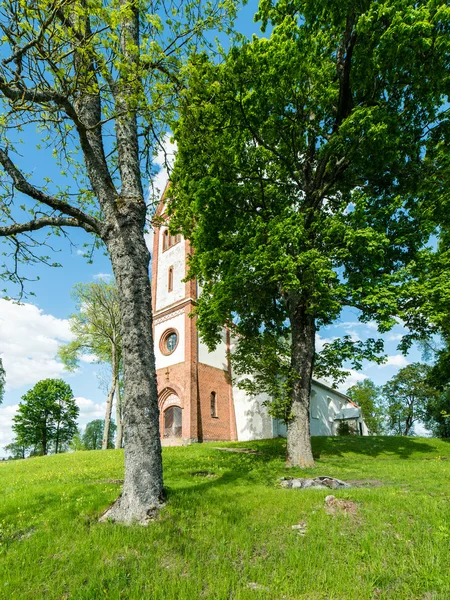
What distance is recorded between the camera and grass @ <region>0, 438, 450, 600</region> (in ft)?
10.0

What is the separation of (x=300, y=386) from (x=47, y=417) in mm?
42429

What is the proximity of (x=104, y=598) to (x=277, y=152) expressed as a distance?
41.8 feet

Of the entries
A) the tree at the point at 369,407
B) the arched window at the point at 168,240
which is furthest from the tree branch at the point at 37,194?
the tree at the point at 369,407

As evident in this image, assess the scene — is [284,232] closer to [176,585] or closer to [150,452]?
[150,452]

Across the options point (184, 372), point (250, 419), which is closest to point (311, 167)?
point (184, 372)

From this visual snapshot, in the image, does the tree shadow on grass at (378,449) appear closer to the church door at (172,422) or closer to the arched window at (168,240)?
the church door at (172,422)

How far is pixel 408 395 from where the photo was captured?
46.2m

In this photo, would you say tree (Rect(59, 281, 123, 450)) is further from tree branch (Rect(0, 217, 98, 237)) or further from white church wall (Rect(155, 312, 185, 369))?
tree branch (Rect(0, 217, 98, 237))

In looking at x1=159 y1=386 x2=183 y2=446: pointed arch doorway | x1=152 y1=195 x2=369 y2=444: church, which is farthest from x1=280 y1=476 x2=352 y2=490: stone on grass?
x1=159 y1=386 x2=183 y2=446: pointed arch doorway

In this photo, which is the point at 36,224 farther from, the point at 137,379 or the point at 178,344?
the point at 178,344

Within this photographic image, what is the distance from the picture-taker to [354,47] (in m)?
10.0

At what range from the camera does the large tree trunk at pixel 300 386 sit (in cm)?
1066

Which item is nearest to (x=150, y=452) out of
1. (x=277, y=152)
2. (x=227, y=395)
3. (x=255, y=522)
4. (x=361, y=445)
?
(x=255, y=522)

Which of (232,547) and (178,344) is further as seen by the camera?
(178,344)
